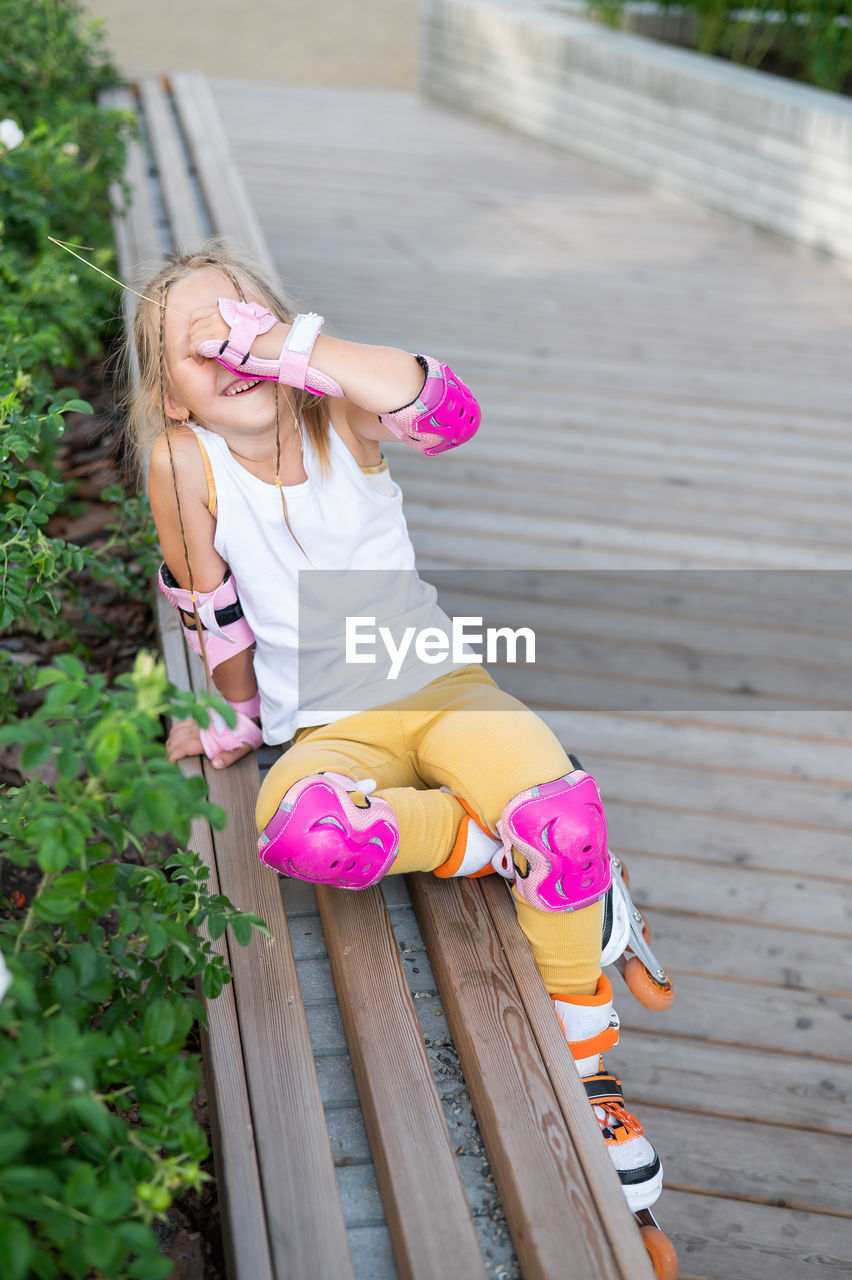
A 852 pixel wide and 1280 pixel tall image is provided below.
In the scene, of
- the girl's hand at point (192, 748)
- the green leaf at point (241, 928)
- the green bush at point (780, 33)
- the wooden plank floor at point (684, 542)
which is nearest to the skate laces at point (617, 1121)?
the wooden plank floor at point (684, 542)

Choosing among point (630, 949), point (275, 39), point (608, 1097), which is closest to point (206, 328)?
point (630, 949)

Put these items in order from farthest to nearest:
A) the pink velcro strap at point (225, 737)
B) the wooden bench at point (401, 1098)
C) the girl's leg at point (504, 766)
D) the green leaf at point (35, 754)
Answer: the pink velcro strap at point (225, 737), the girl's leg at point (504, 766), the wooden bench at point (401, 1098), the green leaf at point (35, 754)

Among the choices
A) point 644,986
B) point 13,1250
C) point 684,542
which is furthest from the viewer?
point 684,542

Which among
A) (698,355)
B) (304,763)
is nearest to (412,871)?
(304,763)

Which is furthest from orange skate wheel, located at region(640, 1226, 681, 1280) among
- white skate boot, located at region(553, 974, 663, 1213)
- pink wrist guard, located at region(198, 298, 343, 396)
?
pink wrist guard, located at region(198, 298, 343, 396)

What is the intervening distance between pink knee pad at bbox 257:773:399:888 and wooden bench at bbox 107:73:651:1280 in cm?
10

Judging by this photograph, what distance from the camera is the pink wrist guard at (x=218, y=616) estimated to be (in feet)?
5.60

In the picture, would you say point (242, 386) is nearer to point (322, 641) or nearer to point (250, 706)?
point (322, 641)

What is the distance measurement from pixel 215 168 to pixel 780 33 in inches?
151

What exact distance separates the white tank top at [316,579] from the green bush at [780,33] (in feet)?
16.8

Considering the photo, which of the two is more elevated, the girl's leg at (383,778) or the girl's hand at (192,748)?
the girl's leg at (383,778)

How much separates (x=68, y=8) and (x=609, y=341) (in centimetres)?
281

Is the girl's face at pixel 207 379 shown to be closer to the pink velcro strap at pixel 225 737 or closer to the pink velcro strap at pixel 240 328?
the pink velcro strap at pixel 240 328

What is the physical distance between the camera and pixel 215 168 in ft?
12.8
